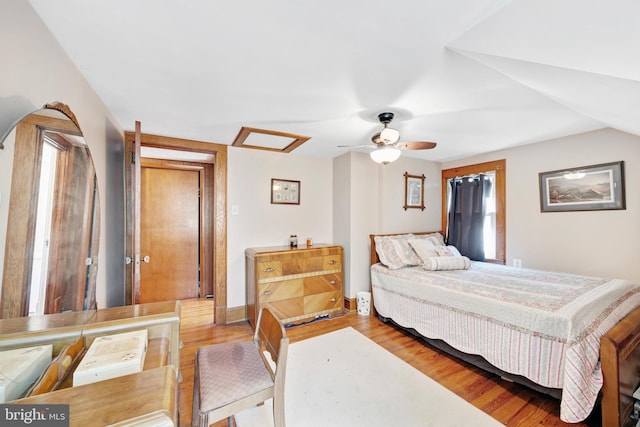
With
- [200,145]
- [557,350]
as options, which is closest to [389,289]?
[557,350]

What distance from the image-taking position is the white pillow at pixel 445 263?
287 centimetres

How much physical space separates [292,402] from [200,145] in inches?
109

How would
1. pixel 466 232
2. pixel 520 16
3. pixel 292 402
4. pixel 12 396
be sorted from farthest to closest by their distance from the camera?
pixel 466 232
pixel 292 402
pixel 520 16
pixel 12 396

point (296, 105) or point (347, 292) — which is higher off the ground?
point (296, 105)

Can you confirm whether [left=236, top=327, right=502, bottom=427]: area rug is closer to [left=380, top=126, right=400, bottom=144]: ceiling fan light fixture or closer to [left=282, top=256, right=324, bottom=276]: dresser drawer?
[left=282, top=256, right=324, bottom=276]: dresser drawer

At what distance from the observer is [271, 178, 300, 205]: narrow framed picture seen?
3.40 metres

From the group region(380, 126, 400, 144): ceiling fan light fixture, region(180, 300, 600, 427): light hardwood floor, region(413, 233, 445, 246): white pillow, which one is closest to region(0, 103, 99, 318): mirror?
region(180, 300, 600, 427): light hardwood floor

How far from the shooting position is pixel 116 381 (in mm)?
710

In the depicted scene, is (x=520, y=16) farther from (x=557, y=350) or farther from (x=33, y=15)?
(x=33, y=15)

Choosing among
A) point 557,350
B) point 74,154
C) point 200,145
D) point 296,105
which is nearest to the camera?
point 74,154

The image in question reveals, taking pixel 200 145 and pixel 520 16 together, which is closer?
pixel 520 16

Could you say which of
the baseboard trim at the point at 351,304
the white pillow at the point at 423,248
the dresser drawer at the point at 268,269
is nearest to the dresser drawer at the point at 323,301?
the baseboard trim at the point at 351,304

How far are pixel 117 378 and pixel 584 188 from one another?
4.05 metres

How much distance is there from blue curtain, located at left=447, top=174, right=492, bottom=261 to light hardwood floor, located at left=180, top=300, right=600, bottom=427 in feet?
5.88
